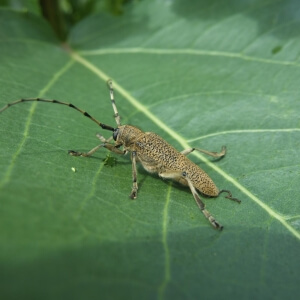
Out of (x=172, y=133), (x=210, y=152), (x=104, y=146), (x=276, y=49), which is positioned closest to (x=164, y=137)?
(x=172, y=133)

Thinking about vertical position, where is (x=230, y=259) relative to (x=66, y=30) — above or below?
below

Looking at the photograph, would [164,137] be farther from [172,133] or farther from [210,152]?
[210,152]

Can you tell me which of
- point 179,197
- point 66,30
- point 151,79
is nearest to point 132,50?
point 151,79

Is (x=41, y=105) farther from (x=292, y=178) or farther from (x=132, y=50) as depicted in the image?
(x=292, y=178)

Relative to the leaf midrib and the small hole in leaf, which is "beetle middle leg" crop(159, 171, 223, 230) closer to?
the leaf midrib

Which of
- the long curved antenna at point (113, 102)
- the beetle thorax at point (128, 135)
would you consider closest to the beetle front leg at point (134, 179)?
the beetle thorax at point (128, 135)

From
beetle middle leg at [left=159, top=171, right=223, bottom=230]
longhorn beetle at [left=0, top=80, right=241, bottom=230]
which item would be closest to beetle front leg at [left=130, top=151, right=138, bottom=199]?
longhorn beetle at [left=0, top=80, right=241, bottom=230]

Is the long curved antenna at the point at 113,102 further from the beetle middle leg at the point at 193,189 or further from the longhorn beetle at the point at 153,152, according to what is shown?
the beetle middle leg at the point at 193,189
